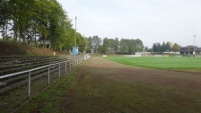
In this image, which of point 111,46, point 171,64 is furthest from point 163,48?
point 171,64

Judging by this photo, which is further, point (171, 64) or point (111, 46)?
point (111, 46)

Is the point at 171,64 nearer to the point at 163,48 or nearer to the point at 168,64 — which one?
A: the point at 168,64

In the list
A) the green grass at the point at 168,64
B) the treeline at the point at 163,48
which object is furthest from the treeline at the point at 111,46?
the green grass at the point at 168,64

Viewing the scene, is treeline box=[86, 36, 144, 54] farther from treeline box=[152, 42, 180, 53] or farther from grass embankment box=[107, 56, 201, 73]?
grass embankment box=[107, 56, 201, 73]

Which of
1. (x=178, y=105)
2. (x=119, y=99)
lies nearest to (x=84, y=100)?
(x=119, y=99)

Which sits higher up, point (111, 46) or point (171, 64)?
point (111, 46)

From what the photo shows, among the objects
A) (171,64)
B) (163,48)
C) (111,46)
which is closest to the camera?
(171,64)

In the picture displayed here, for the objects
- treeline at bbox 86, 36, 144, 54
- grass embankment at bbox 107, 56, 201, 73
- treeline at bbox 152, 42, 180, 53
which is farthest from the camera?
treeline at bbox 152, 42, 180, 53

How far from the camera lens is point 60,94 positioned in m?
7.10

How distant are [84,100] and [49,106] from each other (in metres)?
1.24

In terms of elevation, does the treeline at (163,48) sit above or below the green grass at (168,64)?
above

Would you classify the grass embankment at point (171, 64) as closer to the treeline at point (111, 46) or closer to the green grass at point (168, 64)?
the green grass at point (168, 64)

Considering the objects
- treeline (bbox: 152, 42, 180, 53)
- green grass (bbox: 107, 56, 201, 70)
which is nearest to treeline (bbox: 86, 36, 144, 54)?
treeline (bbox: 152, 42, 180, 53)

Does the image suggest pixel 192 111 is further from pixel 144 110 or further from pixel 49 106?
pixel 49 106
